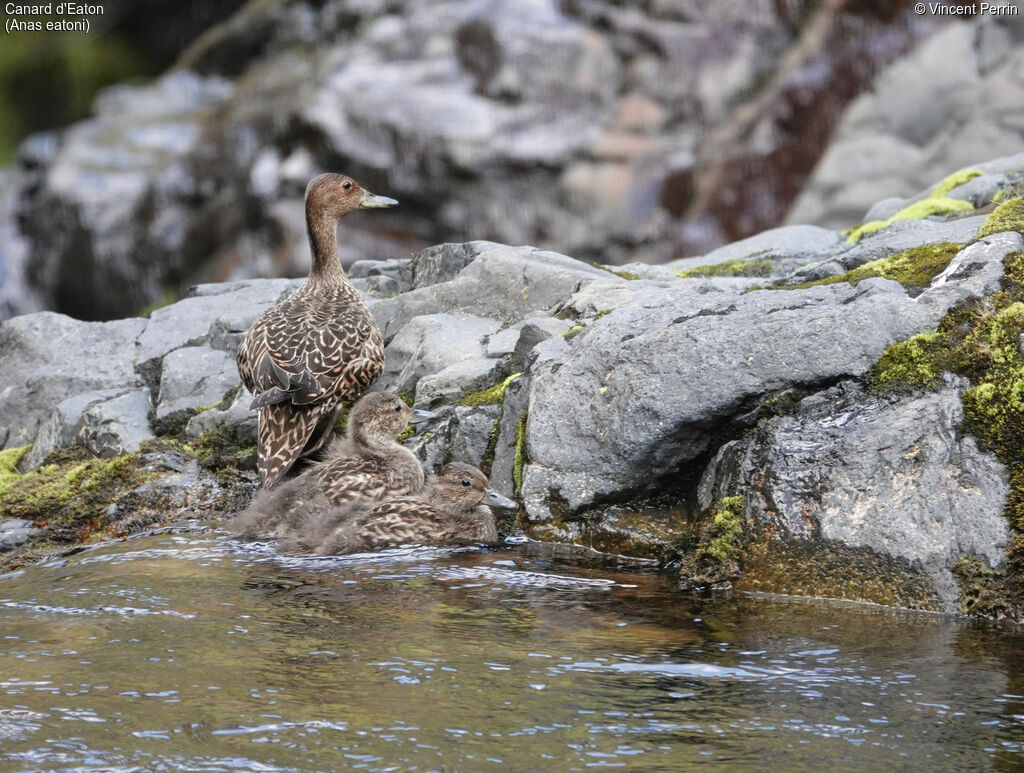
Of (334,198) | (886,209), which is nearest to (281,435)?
(334,198)

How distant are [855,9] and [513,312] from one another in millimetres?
12521

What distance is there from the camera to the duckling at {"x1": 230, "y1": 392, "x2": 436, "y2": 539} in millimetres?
6168

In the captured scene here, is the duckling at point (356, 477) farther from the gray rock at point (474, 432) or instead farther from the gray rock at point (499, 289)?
the gray rock at point (499, 289)

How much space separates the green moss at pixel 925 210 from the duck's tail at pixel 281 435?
4.92 metres

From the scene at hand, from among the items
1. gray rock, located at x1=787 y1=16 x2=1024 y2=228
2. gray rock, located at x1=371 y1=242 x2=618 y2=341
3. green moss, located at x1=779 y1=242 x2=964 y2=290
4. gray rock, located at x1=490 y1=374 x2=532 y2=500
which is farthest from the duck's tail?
gray rock, located at x1=787 y1=16 x2=1024 y2=228

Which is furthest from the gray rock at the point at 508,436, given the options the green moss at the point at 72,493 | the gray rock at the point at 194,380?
the gray rock at the point at 194,380

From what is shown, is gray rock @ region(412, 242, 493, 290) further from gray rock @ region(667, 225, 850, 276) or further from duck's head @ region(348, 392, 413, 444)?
duck's head @ region(348, 392, 413, 444)

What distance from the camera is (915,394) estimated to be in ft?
17.6

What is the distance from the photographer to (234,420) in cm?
762

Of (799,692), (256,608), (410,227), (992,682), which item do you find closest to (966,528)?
(992,682)

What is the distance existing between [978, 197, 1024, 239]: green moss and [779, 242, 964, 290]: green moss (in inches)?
8.1

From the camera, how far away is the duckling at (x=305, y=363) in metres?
6.75

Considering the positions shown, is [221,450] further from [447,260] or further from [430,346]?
[447,260]

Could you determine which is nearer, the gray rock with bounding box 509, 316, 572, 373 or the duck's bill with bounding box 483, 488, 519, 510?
the duck's bill with bounding box 483, 488, 519, 510
